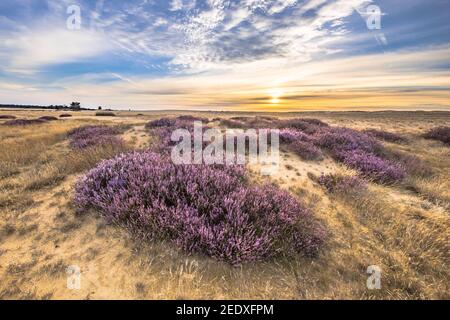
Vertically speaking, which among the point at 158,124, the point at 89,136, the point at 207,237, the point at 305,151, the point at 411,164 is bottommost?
the point at 207,237

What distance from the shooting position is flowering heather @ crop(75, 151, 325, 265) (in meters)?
3.50

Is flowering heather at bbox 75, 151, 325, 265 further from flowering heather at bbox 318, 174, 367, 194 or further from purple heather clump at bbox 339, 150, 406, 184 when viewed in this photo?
purple heather clump at bbox 339, 150, 406, 184

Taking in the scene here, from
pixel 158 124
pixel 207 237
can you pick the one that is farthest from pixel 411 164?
pixel 158 124

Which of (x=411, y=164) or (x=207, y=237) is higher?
(x=411, y=164)

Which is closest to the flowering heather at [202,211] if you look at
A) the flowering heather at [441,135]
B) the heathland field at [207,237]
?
the heathland field at [207,237]

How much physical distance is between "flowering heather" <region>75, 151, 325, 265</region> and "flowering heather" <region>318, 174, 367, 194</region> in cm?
197

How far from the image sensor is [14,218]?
4.41 meters

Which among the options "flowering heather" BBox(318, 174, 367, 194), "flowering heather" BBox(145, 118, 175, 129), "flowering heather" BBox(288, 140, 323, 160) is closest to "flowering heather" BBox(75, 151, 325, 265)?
"flowering heather" BBox(318, 174, 367, 194)

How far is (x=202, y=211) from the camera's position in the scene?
160 inches

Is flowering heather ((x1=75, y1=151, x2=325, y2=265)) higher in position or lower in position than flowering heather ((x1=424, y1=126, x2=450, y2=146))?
lower

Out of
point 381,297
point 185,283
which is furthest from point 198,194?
point 381,297

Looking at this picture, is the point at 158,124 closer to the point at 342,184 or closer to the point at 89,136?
the point at 89,136

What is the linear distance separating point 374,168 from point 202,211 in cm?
644
